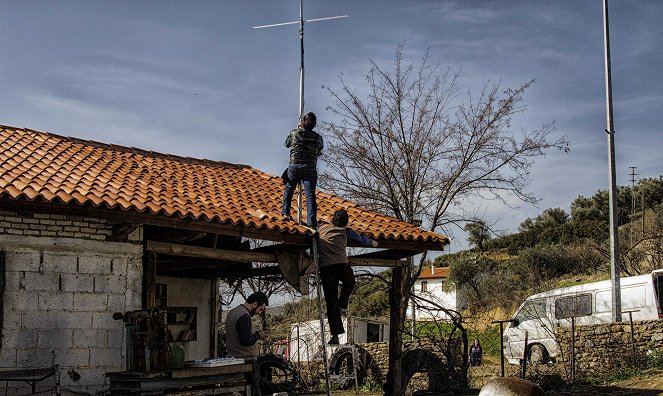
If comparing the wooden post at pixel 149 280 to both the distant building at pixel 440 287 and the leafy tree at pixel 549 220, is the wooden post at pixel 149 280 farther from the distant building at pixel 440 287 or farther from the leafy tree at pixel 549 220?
the leafy tree at pixel 549 220

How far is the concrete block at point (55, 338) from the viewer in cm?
994

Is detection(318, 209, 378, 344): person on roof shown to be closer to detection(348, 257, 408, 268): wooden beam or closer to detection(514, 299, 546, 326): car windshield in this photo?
detection(348, 257, 408, 268): wooden beam

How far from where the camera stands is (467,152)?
1962 cm

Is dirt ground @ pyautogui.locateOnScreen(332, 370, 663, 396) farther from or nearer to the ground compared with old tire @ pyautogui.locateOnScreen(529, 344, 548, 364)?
nearer to the ground

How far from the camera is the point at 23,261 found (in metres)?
9.95

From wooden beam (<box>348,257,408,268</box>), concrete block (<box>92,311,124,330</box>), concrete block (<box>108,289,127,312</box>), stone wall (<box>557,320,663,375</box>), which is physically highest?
wooden beam (<box>348,257,408,268</box>)

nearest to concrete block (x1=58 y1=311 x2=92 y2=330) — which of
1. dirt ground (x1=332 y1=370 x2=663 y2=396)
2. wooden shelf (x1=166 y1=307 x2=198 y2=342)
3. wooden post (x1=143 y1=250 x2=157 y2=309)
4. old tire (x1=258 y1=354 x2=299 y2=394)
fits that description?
wooden post (x1=143 y1=250 x2=157 y2=309)

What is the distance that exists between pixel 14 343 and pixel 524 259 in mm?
34630

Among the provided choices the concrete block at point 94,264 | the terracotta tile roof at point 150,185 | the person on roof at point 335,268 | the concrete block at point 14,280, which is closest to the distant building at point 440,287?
the terracotta tile roof at point 150,185

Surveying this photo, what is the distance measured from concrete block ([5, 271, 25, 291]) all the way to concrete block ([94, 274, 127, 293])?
95 centimetres

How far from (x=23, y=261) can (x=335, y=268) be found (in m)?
4.17

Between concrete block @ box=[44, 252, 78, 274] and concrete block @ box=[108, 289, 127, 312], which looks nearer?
concrete block @ box=[44, 252, 78, 274]

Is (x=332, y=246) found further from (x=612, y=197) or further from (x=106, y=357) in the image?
(x=612, y=197)

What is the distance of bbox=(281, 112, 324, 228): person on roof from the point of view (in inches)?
469
